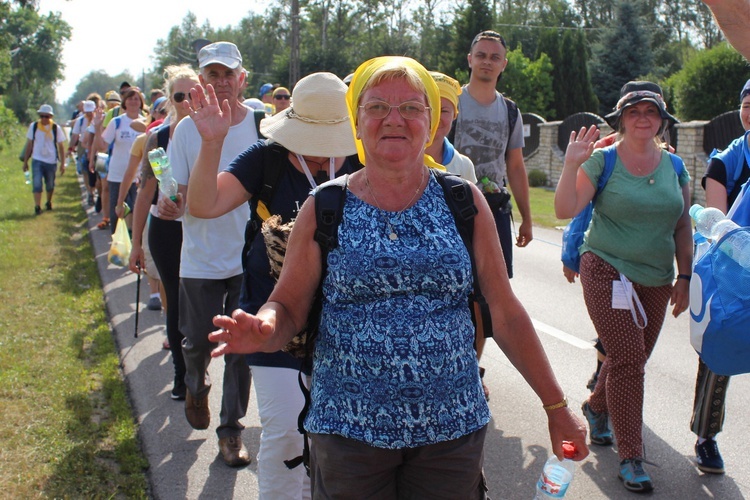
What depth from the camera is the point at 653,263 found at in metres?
4.57

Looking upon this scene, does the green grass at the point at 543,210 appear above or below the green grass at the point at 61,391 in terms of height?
below

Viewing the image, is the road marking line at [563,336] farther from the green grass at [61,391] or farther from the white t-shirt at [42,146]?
the white t-shirt at [42,146]

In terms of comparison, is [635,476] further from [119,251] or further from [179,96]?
[119,251]

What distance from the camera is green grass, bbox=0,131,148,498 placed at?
14.3 feet

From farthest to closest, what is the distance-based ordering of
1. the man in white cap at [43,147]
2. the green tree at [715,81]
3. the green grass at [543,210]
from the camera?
the green tree at [715,81]
the man in white cap at [43,147]
the green grass at [543,210]

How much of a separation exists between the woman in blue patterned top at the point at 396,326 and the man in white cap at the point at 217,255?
212cm

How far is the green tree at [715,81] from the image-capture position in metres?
25.1

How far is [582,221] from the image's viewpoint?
4.98m

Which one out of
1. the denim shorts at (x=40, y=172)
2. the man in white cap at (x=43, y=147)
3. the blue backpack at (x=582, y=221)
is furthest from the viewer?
the denim shorts at (x=40, y=172)

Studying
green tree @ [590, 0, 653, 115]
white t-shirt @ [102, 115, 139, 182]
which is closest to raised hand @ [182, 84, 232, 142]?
white t-shirt @ [102, 115, 139, 182]

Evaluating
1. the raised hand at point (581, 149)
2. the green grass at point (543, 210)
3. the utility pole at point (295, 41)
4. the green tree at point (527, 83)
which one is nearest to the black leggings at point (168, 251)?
the raised hand at point (581, 149)

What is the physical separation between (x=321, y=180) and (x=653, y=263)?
204 centimetres

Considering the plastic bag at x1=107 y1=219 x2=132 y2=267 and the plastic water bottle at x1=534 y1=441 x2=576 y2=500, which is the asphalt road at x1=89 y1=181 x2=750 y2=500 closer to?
the plastic bag at x1=107 y1=219 x2=132 y2=267

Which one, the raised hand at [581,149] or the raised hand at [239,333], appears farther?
the raised hand at [581,149]
